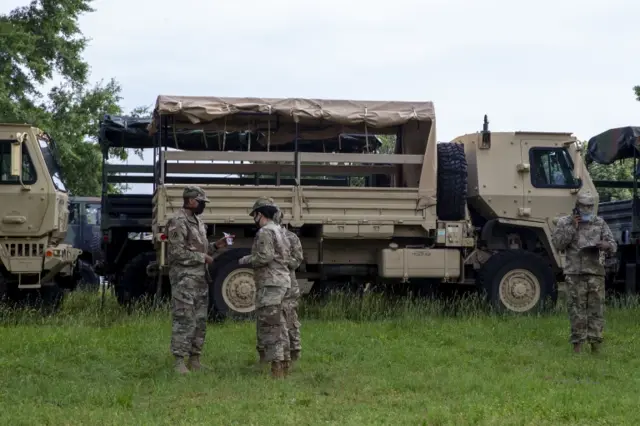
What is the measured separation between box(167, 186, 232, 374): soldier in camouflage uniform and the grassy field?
41 cm

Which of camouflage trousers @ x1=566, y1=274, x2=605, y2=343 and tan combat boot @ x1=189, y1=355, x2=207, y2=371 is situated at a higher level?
camouflage trousers @ x1=566, y1=274, x2=605, y2=343

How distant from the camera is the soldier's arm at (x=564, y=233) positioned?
10.3 meters

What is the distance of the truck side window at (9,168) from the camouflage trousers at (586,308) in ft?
23.1

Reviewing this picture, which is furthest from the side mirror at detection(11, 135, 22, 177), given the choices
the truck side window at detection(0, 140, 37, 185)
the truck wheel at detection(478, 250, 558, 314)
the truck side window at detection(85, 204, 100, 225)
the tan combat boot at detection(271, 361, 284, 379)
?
the truck side window at detection(85, 204, 100, 225)

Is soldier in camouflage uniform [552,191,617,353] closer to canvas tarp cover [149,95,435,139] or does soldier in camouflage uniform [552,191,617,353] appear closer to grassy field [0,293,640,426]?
grassy field [0,293,640,426]

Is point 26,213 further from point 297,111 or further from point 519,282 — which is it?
point 519,282

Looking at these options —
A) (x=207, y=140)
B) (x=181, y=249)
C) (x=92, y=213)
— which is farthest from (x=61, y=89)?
(x=181, y=249)

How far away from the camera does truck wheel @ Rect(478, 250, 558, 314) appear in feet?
43.4

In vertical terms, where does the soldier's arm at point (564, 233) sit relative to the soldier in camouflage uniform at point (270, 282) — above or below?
above

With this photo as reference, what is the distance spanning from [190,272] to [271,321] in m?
0.97

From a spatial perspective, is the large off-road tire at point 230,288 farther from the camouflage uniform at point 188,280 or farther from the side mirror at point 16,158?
the camouflage uniform at point 188,280

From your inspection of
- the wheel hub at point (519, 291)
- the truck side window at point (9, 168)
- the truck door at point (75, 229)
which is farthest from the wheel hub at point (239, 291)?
the truck door at point (75, 229)

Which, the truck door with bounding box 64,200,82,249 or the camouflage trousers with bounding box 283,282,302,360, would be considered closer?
the camouflage trousers with bounding box 283,282,302,360

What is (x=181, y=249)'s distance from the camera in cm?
921
